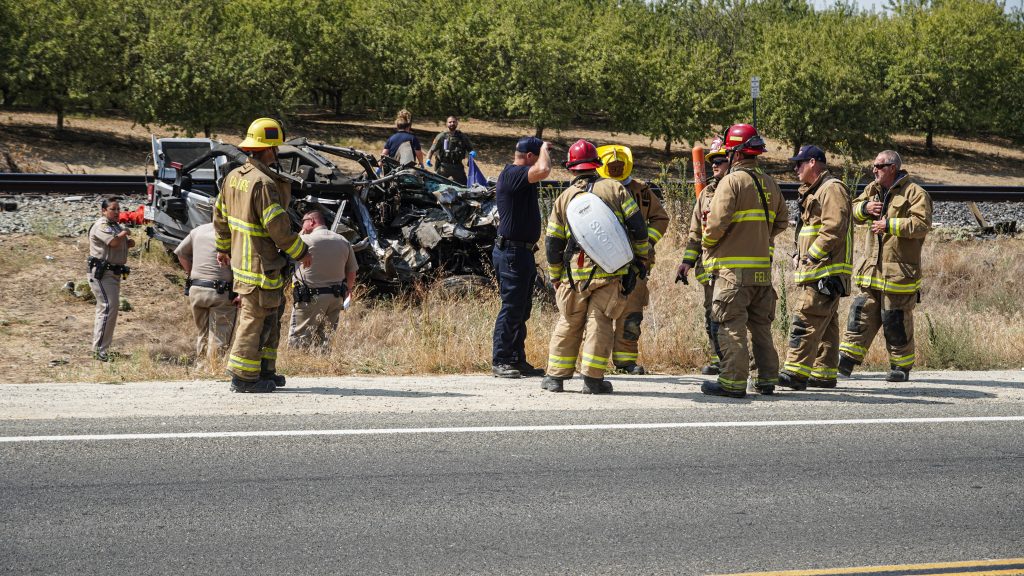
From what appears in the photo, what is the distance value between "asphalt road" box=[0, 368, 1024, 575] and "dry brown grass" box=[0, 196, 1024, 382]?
2297 mm

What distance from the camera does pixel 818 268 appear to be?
28.5 feet

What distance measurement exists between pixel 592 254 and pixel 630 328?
1508 millimetres

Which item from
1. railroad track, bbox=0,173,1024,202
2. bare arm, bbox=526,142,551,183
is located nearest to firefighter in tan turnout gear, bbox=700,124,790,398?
bare arm, bbox=526,142,551,183

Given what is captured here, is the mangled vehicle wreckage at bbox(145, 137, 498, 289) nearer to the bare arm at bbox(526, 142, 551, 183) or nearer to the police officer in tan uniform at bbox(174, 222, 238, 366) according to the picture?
the police officer in tan uniform at bbox(174, 222, 238, 366)

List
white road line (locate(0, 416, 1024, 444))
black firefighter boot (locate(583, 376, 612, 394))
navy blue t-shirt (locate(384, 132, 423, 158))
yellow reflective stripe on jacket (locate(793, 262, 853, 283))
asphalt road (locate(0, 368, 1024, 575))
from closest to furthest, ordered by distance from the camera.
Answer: asphalt road (locate(0, 368, 1024, 575)) < white road line (locate(0, 416, 1024, 444)) < black firefighter boot (locate(583, 376, 612, 394)) < yellow reflective stripe on jacket (locate(793, 262, 853, 283)) < navy blue t-shirt (locate(384, 132, 423, 158))

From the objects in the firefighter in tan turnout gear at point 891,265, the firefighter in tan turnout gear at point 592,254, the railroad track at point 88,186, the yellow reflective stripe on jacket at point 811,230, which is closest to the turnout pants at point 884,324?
the firefighter in tan turnout gear at point 891,265

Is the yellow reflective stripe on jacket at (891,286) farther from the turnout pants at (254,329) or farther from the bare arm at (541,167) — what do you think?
the turnout pants at (254,329)

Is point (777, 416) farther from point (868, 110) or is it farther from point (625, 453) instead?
point (868, 110)

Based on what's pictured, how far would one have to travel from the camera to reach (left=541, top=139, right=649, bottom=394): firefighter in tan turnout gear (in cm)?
783

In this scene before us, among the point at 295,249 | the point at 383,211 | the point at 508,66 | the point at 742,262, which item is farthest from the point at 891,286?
the point at 508,66

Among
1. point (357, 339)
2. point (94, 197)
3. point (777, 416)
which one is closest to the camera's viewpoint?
point (777, 416)

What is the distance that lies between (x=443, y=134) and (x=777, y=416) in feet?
30.7

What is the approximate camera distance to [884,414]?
7.73 metres

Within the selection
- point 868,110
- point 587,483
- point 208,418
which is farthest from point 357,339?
point 868,110
